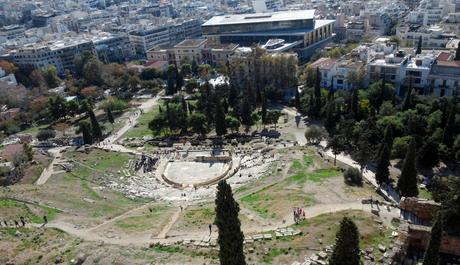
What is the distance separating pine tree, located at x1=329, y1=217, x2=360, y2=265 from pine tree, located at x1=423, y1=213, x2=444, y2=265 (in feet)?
20.4

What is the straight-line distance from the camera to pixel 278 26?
14238 centimetres

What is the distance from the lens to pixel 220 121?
247ft

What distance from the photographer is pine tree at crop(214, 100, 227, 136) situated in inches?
2926

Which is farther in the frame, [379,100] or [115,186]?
[379,100]

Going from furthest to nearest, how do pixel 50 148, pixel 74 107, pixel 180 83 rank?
pixel 180 83, pixel 74 107, pixel 50 148

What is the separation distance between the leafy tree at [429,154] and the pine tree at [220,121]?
1380 inches

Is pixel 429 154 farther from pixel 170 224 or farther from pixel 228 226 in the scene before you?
pixel 228 226

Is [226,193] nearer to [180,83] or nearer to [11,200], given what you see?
[11,200]

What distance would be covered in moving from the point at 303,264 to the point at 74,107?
8092 centimetres

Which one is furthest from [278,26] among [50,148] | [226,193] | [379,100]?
[226,193]

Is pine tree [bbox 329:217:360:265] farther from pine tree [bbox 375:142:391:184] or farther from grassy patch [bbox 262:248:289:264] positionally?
pine tree [bbox 375:142:391:184]

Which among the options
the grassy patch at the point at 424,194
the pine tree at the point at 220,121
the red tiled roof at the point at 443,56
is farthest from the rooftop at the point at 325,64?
the grassy patch at the point at 424,194

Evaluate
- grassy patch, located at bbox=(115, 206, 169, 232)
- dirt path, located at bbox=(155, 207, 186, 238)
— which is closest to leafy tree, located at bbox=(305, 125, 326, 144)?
dirt path, located at bbox=(155, 207, 186, 238)

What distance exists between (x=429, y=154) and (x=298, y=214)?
26799 mm
